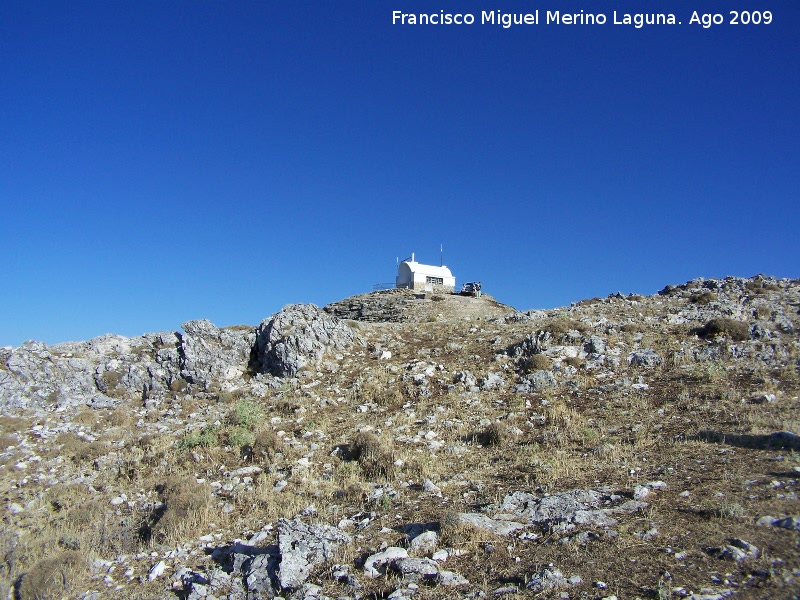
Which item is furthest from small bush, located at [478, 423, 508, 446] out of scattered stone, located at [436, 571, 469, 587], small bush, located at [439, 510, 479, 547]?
scattered stone, located at [436, 571, 469, 587]

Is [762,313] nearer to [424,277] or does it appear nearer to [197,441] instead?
[197,441]

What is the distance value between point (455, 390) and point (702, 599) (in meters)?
12.6

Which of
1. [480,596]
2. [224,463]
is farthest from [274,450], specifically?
[480,596]

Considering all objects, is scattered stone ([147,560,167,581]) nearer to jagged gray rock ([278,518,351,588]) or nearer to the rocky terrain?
the rocky terrain

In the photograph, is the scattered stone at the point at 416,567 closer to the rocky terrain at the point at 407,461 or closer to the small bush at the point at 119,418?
the rocky terrain at the point at 407,461

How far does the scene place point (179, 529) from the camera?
9789 mm

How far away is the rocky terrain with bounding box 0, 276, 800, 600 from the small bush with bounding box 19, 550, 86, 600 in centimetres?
3

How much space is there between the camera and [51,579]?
27.0ft

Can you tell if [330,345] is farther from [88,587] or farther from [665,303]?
[665,303]

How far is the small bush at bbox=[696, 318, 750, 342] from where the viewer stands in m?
20.9

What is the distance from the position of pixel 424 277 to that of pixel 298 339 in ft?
153

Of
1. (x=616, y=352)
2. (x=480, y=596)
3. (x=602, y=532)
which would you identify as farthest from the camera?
(x=616, y=352)

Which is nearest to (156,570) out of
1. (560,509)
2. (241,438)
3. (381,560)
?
(381,560)

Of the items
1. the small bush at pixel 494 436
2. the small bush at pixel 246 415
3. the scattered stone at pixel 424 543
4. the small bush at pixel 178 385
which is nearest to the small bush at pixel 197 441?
the small bush at pixel 246 415
